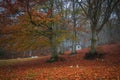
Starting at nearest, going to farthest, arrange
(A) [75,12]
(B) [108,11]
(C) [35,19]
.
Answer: (C) [35,19]
(B) [108,11]
(A) [75,12]

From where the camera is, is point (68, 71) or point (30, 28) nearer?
point (68, 71)

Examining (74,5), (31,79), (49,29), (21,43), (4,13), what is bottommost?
(31,79)

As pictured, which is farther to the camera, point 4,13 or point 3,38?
point 3,38

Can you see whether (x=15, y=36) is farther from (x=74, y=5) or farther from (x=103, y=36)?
(x=103, y=36)

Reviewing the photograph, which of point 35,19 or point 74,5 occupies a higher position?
point 74,5

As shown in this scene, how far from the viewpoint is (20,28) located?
63.2ft

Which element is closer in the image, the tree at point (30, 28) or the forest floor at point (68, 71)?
the forest floor at point (68, 71)

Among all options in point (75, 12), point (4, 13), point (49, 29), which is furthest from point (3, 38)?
point (75, 12)

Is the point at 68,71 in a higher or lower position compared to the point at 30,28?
lower

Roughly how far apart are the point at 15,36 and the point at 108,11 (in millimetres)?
10569

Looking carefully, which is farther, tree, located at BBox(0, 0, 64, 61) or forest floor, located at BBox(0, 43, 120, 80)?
tree, located at BBox(0, 0, 64, 61)

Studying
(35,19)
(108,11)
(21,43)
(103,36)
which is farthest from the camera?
(103,36)

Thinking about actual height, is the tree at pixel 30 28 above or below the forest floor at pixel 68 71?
above

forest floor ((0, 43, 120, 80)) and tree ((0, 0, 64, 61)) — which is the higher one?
tree ((0, 0, 64, 61))
